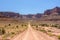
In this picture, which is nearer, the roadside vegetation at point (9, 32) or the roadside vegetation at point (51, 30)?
the roadside vegetation at point (9, 32)

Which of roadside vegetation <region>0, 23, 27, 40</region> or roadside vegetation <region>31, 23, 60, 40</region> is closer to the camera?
roadside vegetation <region>0, 23, 27, 40</region>

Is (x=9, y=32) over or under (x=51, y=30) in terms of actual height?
over

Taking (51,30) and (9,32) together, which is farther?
(51,30)
